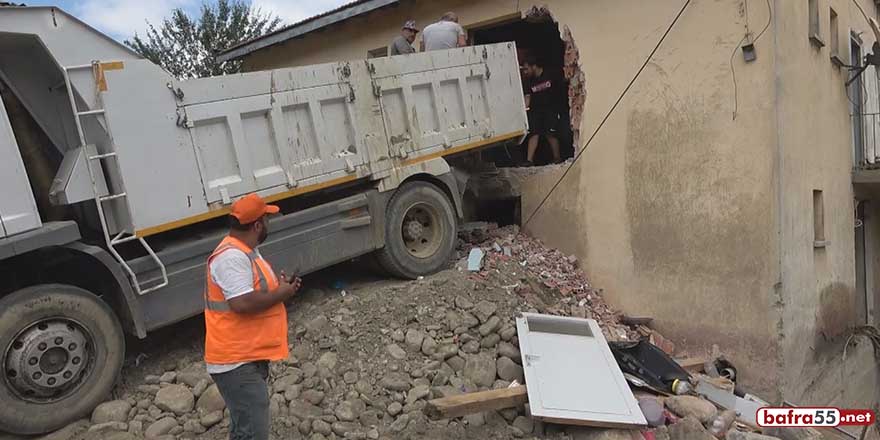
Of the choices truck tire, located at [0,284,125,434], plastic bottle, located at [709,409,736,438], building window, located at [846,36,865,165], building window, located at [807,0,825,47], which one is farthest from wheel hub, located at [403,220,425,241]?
building window, located at [846,36,865,165]

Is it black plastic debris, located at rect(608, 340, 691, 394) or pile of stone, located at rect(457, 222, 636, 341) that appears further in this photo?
pile of stone, located at rect(457, 222, 636, 341)

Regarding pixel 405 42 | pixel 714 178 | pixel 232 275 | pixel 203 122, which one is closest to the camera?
pixel 232 275

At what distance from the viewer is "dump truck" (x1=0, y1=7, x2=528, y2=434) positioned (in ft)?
12.8

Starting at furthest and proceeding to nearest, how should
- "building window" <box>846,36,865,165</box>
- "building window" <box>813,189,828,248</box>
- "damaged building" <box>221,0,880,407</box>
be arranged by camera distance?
"building window" <box>846,36,865,165</box> < "building window" <box>813,189,828,248</box> < "damaged building" <box>221,0,880,407</box>

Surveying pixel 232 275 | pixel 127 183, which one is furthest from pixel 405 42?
pixel 232 275

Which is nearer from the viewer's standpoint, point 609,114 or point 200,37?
point 609,114

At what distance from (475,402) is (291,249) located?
2.04 m

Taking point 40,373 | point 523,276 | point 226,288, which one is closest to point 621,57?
point 523,276

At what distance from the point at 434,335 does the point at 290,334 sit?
1251 mm

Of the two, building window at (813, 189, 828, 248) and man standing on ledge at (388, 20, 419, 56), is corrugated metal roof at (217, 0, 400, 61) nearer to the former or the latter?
man standing on ledge at (388, 20, 419, 56)

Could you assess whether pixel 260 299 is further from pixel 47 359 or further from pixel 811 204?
pixel 811 204

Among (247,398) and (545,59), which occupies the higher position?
(545,59)

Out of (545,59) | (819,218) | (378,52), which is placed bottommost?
(819,218)

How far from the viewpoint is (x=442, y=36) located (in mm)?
7066
